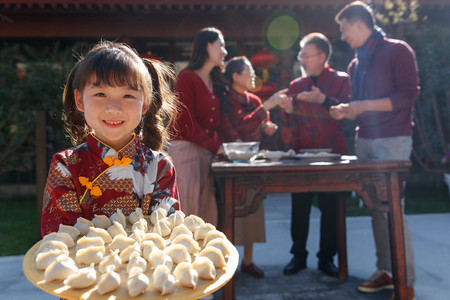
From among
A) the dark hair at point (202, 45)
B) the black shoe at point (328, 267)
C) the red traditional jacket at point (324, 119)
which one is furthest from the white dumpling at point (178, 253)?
the black shoe at point (328, 267)

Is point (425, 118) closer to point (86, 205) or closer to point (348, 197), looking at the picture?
point (348, 197)

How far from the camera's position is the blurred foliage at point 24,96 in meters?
5.86

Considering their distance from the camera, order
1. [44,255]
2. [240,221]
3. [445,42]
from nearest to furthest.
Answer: [44,255]
[240,221]
[445,42]

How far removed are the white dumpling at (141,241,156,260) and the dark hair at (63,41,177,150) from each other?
591 mm

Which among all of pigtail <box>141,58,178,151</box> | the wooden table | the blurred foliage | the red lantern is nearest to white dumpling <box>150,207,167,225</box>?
pigtail <box>141,58,178,151</box>

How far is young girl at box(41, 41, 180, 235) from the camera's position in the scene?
52.7 inches

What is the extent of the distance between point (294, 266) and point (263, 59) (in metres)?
4.71

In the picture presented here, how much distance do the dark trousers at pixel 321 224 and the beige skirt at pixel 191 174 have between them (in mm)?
792

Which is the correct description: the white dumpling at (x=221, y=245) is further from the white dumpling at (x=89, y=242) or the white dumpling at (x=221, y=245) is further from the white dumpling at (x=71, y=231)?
the white dumpling at (x=71, y=231)

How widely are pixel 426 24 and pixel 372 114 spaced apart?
16.9 ft

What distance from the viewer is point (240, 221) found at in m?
3.03

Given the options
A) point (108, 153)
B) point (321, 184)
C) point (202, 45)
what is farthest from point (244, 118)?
point (108, 153)

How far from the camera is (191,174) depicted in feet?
9.32

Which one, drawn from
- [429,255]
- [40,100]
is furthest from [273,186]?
[40,100]
